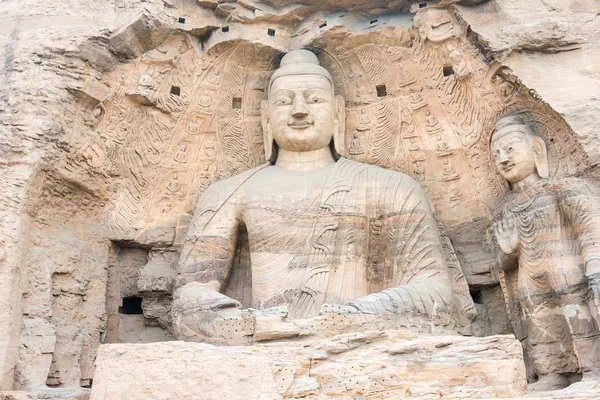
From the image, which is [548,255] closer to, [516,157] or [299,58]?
[516,157]

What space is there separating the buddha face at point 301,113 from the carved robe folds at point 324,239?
0.30m

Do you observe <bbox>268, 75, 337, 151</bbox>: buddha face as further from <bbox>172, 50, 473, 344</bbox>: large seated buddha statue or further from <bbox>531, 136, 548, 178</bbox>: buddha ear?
<bbox>531, 136, 548, 178</bbox>: buddha ear

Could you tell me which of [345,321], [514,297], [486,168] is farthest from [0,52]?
[514,297]

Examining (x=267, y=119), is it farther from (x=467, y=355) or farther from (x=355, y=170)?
(x=467, y=355)

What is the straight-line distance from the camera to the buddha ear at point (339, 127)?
7.20 meters

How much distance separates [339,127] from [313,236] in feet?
4.34

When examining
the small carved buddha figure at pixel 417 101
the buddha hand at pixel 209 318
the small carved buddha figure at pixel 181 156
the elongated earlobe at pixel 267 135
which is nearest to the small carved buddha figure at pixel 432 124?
the small carved buddha figure at pixel 417 101

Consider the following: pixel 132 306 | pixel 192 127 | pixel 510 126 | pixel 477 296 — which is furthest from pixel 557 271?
pixel 132 306

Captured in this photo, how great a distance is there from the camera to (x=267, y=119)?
7.34 metres

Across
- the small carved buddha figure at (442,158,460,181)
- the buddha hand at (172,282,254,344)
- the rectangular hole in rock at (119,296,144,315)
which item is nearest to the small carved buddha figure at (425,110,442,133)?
the small carved buddha figure at (442,158,460,181)

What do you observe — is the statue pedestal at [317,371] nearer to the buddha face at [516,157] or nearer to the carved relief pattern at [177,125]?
the buddha face at [516,157]

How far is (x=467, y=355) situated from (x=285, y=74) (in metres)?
3.42

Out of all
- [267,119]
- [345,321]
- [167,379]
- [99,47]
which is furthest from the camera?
[267,119]

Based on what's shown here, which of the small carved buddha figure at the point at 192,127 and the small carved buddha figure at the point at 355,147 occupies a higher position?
the small carved buddha figure at the point at 192,127
